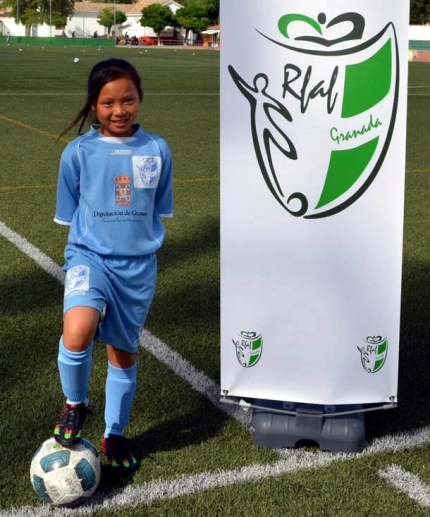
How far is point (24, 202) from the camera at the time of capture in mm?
8164

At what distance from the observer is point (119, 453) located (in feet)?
10.9

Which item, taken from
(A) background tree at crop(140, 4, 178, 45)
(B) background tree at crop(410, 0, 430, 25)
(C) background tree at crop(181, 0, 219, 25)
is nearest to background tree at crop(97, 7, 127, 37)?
(A) background tree at crop(140, 4, 178, 45)

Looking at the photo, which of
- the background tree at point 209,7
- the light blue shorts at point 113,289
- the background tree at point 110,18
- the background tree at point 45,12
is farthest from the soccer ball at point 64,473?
the background tree at point 110,18

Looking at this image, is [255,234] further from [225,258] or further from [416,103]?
[416,103]

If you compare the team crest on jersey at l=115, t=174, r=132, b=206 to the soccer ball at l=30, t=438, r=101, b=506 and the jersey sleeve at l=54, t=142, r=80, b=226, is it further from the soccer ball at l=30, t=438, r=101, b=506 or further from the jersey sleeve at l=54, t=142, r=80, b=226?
the soccer ball at l=30, t=438, r=101, b=506

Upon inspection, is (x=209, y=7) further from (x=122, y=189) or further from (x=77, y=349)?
(x=77, y=349)

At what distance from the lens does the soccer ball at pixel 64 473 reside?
120 inches

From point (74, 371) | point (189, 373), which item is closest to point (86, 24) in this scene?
point (189, 373)

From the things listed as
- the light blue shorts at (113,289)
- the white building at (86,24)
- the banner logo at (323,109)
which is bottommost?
the white building at (86,24)

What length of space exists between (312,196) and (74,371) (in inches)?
45.8

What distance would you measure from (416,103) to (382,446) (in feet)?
57.8

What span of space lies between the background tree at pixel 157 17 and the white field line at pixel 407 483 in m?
123

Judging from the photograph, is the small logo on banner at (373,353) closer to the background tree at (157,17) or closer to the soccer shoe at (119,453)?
the soccer shoe at (119,453)

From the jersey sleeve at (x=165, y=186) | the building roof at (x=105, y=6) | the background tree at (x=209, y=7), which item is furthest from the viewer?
the building roof at (x=105, y=6)
